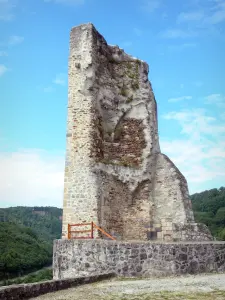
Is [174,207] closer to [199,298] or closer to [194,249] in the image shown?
[194,249]

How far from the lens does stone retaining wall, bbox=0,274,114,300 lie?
5.96m

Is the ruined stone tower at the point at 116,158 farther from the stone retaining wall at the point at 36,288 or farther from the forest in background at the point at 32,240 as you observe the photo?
the forest in background at the point at 32,240

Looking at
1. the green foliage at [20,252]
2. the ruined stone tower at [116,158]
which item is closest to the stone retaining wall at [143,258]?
the ruined stone tower at [116,158]

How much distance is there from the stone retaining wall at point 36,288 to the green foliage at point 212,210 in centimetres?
2687

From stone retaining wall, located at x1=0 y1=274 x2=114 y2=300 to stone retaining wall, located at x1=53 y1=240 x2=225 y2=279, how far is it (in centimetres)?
140

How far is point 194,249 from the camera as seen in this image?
9.86 m

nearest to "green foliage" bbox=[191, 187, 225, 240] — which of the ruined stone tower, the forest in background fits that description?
the forest in background

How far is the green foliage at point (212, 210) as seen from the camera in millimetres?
40281

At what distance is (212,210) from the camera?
47.6 meters

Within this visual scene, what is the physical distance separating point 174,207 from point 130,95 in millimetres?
5104

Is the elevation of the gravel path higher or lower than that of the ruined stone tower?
lower

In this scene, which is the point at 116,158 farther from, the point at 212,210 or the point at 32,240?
the point at 32,240

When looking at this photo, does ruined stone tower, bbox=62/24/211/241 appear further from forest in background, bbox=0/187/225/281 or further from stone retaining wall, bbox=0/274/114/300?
forest in background, bbox=0/187/225/281

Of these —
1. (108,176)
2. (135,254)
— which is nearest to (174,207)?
(108,176)
